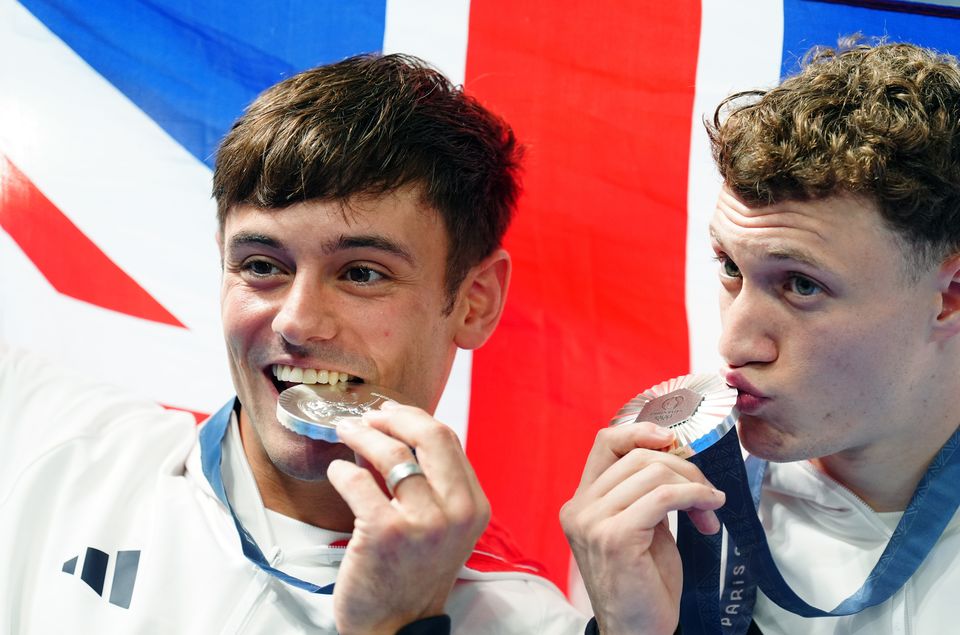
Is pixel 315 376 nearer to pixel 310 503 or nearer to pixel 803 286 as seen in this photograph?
pixel 310 503

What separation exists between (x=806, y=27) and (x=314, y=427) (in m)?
2.26

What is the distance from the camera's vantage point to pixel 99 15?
411 cm

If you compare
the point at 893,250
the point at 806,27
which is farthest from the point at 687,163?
→ the point at 893,250

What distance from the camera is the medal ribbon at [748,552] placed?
2771 millimetres

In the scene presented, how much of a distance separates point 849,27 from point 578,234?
3.73ft

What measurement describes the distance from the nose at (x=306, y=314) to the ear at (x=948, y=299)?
1.53m

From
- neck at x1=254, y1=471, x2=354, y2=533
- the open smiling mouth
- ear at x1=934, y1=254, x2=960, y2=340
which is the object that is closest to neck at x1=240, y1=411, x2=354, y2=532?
neck at x1=254, y1=471, x2=354, y2=533

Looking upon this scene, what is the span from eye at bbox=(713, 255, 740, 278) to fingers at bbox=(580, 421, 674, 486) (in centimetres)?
46

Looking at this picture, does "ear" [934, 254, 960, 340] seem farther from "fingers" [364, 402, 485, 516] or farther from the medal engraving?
"fingers" [364, 402, 485, 516]

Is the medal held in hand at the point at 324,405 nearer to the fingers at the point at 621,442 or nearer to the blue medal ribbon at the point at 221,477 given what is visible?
the blue medal ribbon at the point at 221,477

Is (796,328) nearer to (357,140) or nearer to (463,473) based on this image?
(463,473)

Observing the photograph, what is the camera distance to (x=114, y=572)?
2.90 metres

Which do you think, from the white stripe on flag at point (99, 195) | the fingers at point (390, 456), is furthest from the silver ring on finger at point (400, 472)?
the white stripe on flag at point (99, 195)

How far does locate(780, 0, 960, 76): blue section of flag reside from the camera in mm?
3574
